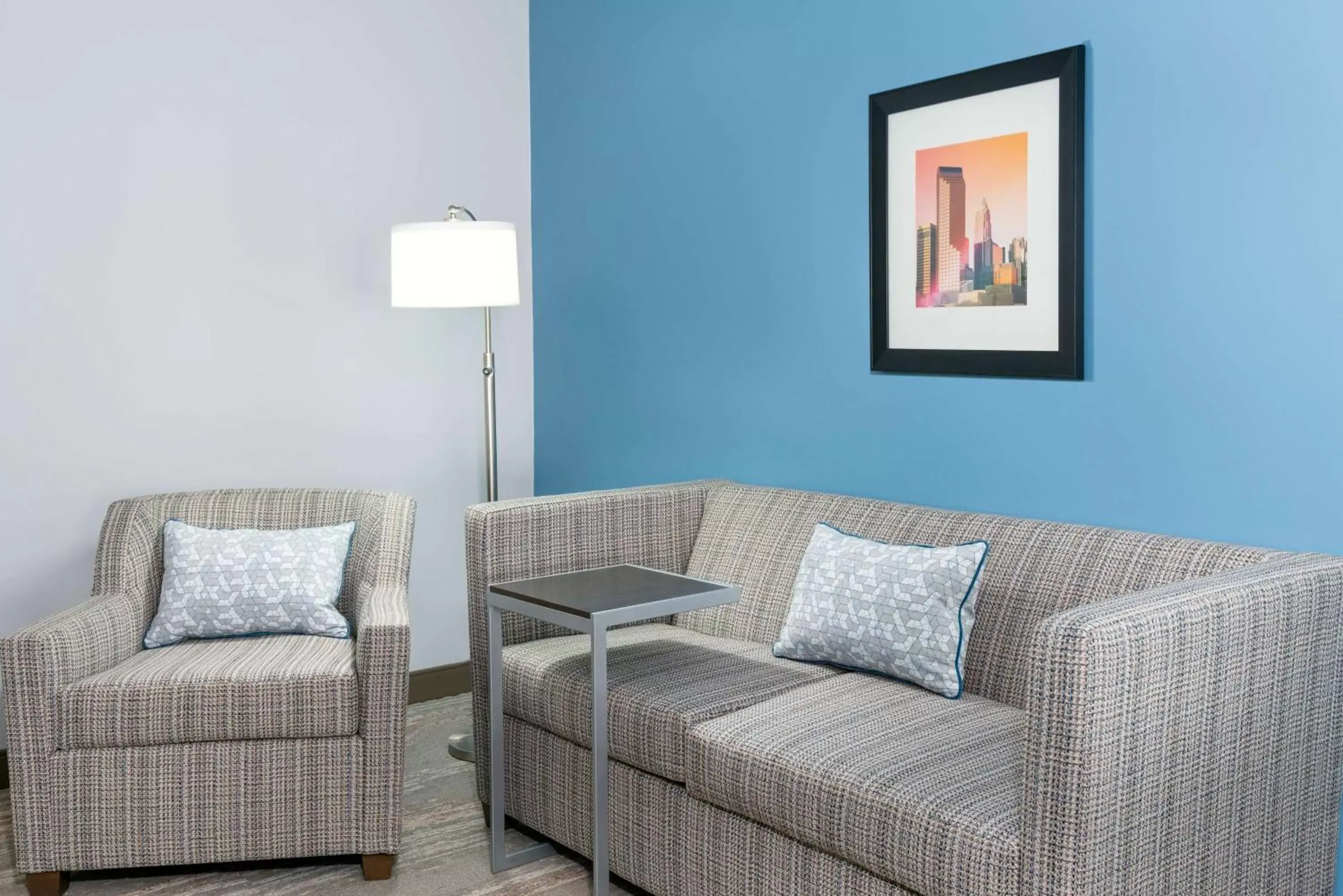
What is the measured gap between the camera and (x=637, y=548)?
3.31 meters

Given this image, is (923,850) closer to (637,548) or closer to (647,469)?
(637,548)

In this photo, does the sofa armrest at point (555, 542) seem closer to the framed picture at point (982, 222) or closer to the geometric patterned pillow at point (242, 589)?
the geometric patterned pillow at point (242, 589)

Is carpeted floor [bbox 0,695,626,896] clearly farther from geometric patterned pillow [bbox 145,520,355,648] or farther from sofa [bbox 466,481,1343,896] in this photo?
geometric patterned pillow [bbox 145,520,355,648]

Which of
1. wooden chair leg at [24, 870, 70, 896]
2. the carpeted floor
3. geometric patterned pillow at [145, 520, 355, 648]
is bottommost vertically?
the carpeted floor

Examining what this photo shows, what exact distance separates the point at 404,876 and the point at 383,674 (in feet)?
1.54

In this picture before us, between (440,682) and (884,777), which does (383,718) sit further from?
(440,682)

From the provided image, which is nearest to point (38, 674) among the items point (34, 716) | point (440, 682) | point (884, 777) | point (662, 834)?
point (34, 716)

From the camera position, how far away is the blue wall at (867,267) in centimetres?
235

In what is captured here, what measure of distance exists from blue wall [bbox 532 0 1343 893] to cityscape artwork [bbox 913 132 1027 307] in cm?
18

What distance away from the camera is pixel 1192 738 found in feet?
6.40

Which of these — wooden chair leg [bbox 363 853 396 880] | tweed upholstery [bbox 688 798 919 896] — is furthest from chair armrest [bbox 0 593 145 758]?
tweed upholstery [bbox 688 798 919 896]

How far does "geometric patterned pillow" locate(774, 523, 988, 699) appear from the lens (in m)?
2.53

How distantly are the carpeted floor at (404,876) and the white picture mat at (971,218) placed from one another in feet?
4.77

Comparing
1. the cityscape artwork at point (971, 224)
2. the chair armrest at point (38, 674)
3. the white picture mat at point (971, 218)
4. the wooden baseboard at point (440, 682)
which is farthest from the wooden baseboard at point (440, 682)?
the cityscape artwork at point (971, 224)
